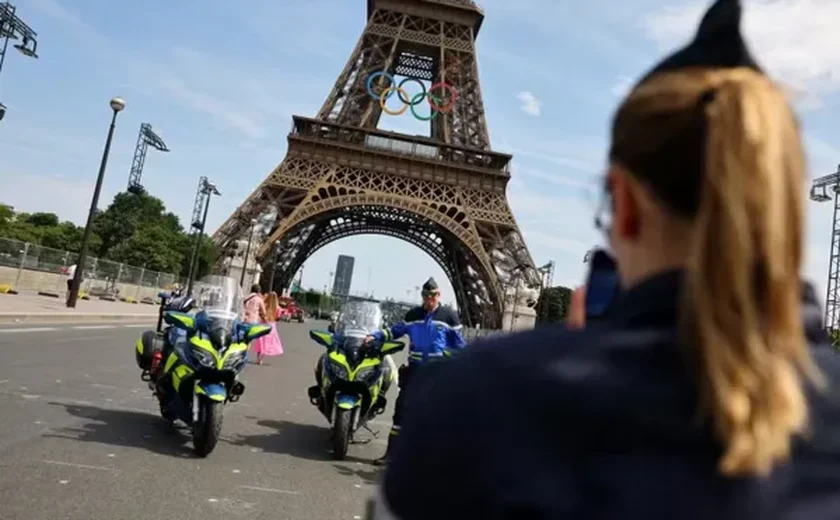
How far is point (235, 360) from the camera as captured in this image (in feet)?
19.6

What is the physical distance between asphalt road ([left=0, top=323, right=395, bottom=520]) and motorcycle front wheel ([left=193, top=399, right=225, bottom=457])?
0.10 m

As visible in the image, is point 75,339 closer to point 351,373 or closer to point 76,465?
point 351,373

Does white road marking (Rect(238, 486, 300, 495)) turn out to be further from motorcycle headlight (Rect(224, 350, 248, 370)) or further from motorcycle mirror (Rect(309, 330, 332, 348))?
motorcycle mirror (Rect(309, 330, 332, 348))

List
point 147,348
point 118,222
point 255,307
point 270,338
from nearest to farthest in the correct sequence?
point 147,348 → point 255,307 → point 270,338 → point 118,222

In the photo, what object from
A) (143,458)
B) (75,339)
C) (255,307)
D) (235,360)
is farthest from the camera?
(75,339)

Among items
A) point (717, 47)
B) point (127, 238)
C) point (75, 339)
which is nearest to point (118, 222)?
point (127, 238)

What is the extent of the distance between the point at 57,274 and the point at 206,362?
74.7 feet

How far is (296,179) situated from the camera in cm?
3572

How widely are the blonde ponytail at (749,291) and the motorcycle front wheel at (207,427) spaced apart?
524cm

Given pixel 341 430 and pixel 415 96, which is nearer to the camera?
pixel 341 430

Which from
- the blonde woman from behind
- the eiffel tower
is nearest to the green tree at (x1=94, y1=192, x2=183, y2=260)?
the eiffel tower

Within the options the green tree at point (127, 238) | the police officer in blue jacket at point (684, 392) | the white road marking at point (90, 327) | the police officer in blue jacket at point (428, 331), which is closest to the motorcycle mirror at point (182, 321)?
the police officer in blue jacket at point (428, 331)

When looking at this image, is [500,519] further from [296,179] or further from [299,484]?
[296,179]

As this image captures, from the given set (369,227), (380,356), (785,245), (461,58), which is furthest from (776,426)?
(369,227)
